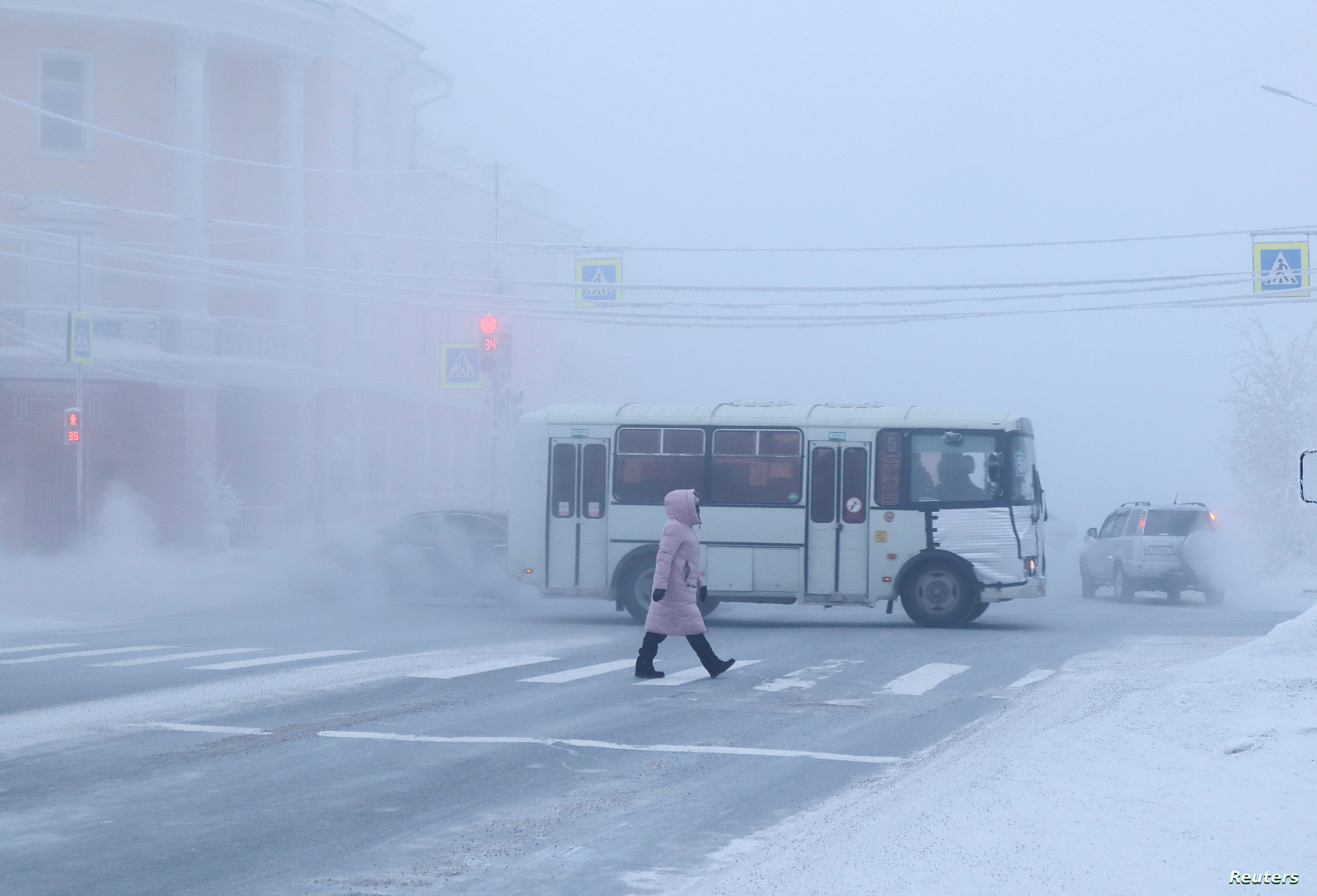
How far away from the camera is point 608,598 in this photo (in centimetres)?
2034

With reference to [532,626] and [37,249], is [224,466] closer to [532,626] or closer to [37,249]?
[37,249]

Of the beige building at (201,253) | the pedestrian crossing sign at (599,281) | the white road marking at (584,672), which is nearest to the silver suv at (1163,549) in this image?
the pedestrian crossing sign at (599,281)

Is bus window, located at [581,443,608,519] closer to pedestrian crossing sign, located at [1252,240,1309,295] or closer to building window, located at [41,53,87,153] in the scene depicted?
pedestrian crossing sign, located at [1252,240,1309,295]

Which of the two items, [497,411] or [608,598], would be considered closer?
[608,598]

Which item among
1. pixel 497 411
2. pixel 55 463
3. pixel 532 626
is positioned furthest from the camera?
pixel 55 463

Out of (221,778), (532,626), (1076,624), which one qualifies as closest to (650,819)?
(221,778)

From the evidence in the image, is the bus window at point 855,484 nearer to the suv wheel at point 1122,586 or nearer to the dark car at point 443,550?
the dark car at point 443,550

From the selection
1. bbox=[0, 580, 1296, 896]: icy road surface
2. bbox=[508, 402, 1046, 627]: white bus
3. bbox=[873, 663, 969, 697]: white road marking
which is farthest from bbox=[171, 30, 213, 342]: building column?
bbox=[873, 663, 969, 697]: white road marking

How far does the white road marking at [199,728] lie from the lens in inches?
389

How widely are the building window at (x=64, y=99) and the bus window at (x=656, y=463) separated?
80.6ft

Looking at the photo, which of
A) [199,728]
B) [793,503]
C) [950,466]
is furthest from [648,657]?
[950,466]

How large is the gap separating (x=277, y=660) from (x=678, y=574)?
14.9 ft

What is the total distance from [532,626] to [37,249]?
2479 cm

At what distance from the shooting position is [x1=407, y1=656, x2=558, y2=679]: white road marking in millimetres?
13305
